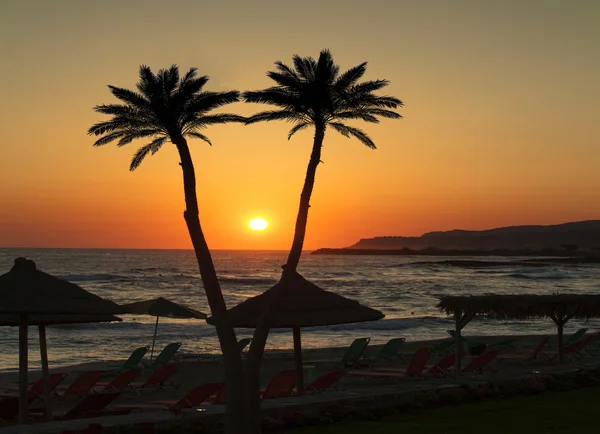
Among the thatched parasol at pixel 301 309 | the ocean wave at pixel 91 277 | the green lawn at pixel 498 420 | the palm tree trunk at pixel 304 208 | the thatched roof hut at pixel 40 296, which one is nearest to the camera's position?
the thatched roof hut at pixel 40 296

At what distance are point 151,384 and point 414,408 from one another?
22.3 feet

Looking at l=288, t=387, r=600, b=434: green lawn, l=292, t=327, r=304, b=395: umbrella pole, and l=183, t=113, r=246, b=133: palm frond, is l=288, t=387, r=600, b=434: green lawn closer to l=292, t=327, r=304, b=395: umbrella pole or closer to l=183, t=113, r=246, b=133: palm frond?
l=292, t=327, r=304, b=395: umbrella pole

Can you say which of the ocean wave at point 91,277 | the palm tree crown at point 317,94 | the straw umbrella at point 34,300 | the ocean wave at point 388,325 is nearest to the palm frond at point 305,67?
the palm tree crown at point 317,94

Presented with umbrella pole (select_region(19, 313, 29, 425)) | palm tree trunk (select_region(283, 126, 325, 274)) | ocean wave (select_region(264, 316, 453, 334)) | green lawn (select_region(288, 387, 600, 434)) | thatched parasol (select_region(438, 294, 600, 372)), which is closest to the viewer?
green lawn (select_region(288, 387, 600, 434))

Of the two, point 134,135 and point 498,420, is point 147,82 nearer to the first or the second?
point 134,135

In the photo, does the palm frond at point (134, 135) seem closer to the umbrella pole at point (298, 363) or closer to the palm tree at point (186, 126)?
the palm tree at point (186, 126)

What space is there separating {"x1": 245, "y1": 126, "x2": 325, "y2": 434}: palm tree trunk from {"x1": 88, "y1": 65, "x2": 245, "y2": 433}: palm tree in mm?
129

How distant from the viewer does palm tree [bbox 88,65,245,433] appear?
9.45 m

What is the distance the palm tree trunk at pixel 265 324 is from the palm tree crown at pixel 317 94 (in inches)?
13.4

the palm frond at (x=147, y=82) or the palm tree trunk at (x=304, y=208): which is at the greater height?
the palm frond at (x=147, y=82)

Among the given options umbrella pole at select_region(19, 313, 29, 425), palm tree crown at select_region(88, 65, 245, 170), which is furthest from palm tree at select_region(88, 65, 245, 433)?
umbrella pole at select_region(19, 313, 29, 425)

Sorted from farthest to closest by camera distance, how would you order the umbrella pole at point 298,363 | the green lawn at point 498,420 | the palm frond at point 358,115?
the umbrella pole at point 298,363 → the palm frond at point 358,115 → the green lawn at point 498,420

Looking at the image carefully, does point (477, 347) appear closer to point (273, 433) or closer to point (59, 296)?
point (273, 433)

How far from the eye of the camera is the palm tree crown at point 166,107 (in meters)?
10.6
